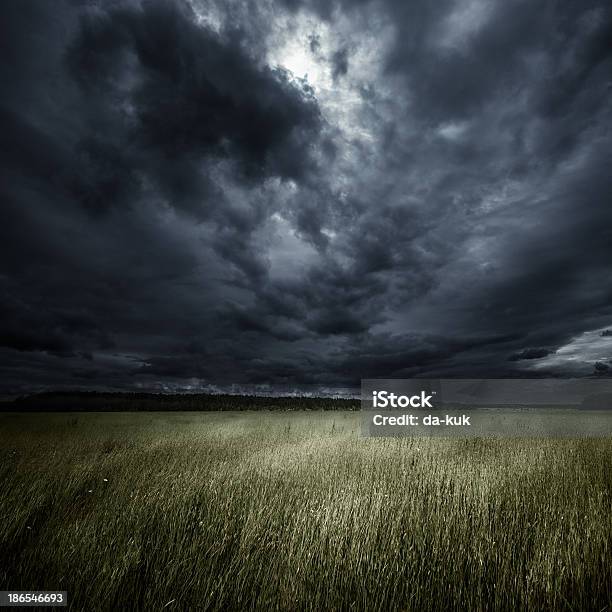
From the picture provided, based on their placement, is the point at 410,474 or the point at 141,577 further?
the point at 410,474

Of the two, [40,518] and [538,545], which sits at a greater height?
[538,545]

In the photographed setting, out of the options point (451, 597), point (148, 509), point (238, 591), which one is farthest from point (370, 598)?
point (148, 509)

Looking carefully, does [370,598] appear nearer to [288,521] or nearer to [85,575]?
[288,521]

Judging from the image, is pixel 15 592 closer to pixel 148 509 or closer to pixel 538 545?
pixel 148 509

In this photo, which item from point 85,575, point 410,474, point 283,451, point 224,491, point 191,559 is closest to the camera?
point 85,575

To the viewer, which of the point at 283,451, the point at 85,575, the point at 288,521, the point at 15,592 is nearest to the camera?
the point at 15,592

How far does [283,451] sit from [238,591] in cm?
1056

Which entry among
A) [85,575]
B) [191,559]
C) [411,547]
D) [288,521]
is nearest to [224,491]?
[288,521]

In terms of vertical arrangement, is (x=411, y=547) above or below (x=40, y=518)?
above

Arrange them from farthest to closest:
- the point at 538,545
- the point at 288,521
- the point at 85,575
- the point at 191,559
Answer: the point at 288,521 → the point at 538,545 → the point at 191,559 → the point at 85,575

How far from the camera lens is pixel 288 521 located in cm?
578

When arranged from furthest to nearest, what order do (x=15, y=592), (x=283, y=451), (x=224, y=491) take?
(x=283, y=451) → (x=224, y=491) → (x=15, y=592)

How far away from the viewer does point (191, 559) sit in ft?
14.2

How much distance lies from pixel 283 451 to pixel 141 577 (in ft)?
34.2
